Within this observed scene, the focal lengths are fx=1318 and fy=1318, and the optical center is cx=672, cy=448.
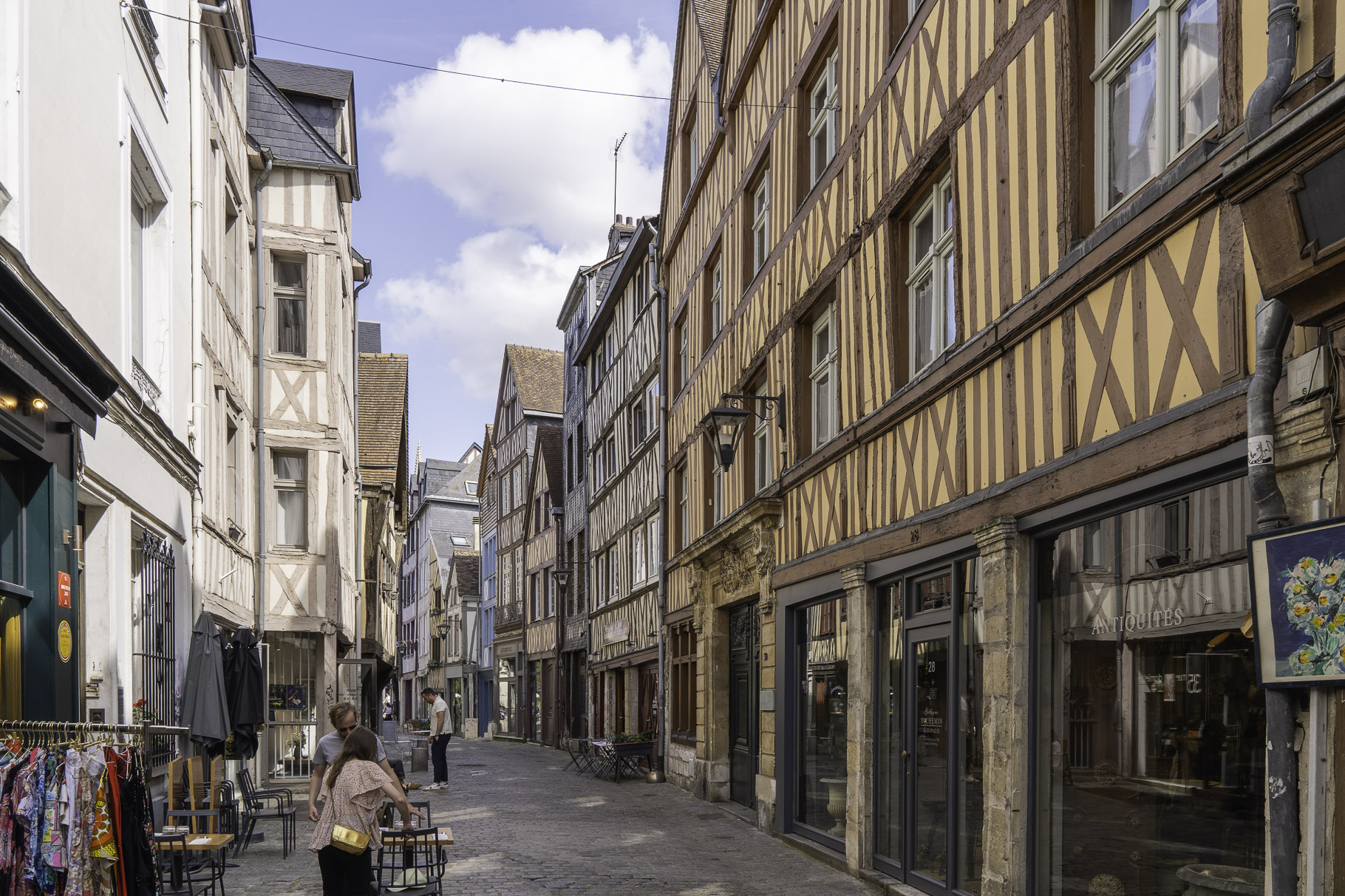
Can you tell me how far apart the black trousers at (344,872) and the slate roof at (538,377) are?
30367 mm

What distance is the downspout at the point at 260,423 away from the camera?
1628 centimetres

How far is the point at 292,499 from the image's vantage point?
1798 centimetres

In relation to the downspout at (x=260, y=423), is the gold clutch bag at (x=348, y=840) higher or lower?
lower

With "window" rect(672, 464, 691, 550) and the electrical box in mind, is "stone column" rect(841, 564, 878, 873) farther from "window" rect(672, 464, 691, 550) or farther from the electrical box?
"window" rect(672, 464, 691, 550)

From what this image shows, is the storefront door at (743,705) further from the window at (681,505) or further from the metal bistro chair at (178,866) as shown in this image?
the metal bistro chair at (178,866)

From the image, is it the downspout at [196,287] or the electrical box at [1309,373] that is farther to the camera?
the downspout at [196,287]

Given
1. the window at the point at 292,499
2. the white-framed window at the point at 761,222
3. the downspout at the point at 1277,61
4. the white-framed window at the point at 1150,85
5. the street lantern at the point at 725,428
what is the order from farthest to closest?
the window at the point at 292,499, the white-framed window at the point at 761,222, the street lantern at the point at 725,428, the white-framed window at the point at 1150,85, the downspout at the point at 1277,61

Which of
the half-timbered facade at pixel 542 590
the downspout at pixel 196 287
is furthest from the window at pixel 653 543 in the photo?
the downspout at pixel 196 287

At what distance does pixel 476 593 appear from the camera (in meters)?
51.1

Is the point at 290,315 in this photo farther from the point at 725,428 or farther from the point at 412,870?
the point at 412,870

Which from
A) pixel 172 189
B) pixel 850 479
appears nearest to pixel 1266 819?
pixel 850 479

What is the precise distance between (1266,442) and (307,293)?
1545 centimetres

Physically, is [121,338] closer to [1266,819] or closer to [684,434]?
[1266,819]

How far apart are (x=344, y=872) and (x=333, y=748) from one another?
1.71 meters
